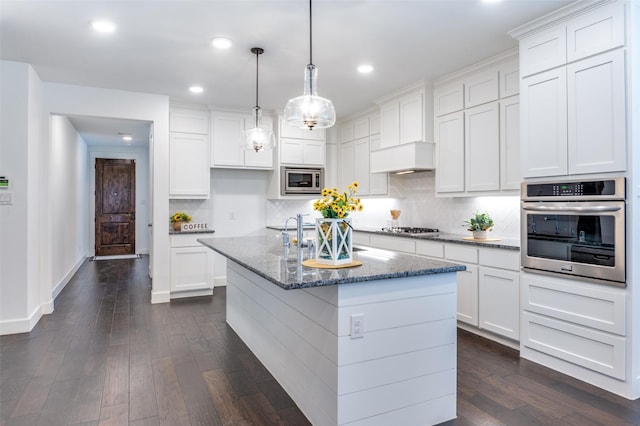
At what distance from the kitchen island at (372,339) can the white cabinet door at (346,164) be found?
3764mm

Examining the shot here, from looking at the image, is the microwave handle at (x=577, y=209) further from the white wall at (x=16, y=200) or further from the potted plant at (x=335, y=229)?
the white wall at (x=16, y=200)

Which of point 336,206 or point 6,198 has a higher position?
point 6,198

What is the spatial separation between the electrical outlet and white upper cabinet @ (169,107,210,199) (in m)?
3.95

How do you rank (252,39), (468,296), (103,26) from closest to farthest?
(103,26) → (252,39) → (468,296)

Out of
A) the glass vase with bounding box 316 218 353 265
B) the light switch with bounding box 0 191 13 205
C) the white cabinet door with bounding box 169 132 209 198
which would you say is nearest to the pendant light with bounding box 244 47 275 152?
the glass vase with bounding box 316 218 353 265

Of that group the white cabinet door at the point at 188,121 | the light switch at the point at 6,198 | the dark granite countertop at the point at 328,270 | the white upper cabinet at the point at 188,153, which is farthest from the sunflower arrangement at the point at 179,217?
the dark granite countertop at the point at 328,270

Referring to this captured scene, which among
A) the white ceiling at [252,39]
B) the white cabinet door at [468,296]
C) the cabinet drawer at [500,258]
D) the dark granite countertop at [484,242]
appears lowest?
the white cabinet door at [468,296]

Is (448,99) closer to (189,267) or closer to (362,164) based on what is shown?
(362,164)

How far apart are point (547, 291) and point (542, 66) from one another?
171 centimetres

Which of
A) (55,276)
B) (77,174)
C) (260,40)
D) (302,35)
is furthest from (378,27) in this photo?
(77,174)

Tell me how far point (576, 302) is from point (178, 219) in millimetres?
4543

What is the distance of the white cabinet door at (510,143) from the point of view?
3.49 metres

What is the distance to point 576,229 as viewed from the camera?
273 cm

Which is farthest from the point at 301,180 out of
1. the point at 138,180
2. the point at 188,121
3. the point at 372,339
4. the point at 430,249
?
the point at 138,180
